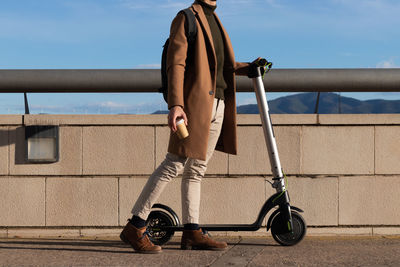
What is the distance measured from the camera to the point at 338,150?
16.6ft

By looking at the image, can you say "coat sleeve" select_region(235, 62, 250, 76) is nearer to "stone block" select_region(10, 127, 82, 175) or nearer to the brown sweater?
the brown sweater

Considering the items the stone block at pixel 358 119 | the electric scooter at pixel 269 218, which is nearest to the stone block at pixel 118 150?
the electric scooter at pixel 269 218

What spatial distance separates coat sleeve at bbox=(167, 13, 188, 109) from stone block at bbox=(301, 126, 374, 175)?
1.64 m

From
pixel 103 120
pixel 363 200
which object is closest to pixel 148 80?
pixel 103 120

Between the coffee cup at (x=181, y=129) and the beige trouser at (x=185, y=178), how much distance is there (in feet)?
0.85

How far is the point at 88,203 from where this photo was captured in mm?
4961

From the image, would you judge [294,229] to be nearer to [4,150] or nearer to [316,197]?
[316,197]

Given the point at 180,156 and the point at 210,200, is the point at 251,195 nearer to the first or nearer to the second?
the point at 210,200

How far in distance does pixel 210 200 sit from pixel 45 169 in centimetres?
146

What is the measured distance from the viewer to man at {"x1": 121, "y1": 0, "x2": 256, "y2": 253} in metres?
3.85

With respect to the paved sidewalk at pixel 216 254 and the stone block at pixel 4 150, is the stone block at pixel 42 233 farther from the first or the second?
the stone block at pixel 4 150

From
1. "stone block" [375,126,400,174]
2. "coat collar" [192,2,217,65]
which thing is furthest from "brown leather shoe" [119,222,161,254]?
"stone block" [375,126,400,174]

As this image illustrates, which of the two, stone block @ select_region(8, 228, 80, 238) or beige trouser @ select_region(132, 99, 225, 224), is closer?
beige trouser @ select_region(132, 99, 225, 224)

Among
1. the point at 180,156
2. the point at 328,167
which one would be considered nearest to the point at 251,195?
the point at 328,167
